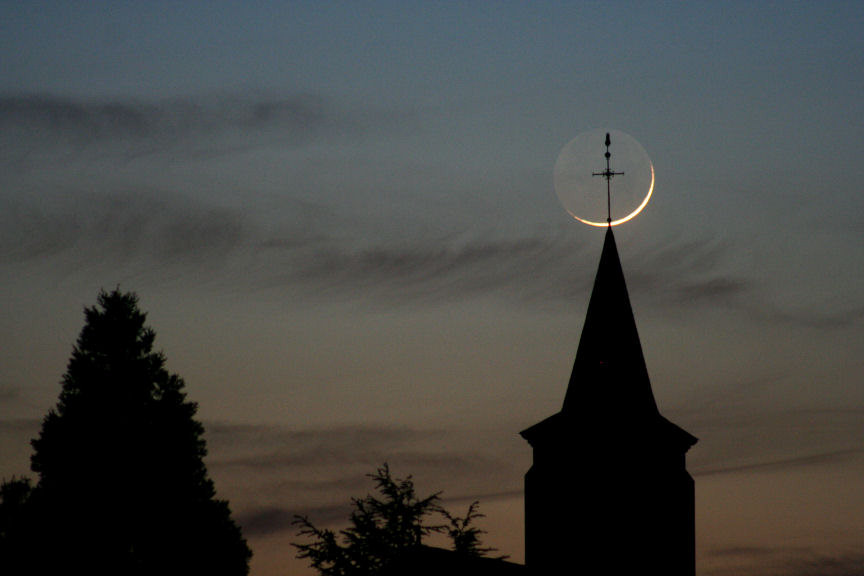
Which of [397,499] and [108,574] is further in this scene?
[397,499]

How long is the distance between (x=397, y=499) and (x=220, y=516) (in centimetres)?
839

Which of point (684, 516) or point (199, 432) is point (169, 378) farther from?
point (684, 516)

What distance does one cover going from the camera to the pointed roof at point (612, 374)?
72750 millimetres

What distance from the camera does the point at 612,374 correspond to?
2872 inches

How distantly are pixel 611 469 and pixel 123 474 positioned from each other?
17101mm

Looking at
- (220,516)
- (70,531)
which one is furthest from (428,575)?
(70,531)

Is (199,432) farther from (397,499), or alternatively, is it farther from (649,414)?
(649,414)

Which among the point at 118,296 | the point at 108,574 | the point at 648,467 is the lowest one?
the point at 108,574

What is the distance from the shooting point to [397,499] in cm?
7719

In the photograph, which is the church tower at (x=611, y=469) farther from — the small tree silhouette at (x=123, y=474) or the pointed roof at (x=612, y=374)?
the small tree silhouette at (x=123, y=474)

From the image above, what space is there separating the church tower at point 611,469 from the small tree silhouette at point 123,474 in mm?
11407

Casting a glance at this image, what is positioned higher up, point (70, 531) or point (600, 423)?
point (600, 423)

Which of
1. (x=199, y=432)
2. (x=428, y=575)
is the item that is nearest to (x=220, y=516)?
(x=199, y=432)

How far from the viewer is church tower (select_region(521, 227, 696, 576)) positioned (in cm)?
7288
